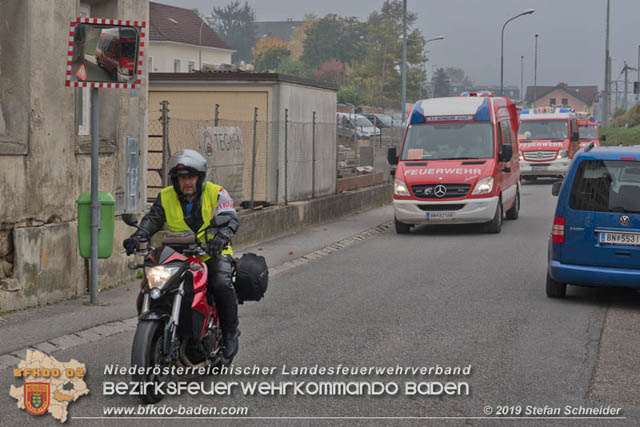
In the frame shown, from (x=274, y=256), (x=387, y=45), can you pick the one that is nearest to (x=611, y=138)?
(x=387, y=45)

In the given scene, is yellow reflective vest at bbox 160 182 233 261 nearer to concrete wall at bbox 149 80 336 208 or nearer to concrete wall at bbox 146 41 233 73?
concrete wall at bbox 149 80 336 208

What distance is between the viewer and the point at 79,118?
12148mm

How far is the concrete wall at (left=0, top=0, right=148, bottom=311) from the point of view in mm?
10578

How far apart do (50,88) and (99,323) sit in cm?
284

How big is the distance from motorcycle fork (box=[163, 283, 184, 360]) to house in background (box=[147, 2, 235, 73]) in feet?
213

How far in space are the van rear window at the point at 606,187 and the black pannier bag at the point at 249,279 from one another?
Answer: 16.1ft

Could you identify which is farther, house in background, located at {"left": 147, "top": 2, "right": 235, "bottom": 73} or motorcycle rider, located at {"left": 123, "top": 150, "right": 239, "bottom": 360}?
house in background, located at {"left": 147, "top": 2, "right": 235, "bottom": 73}

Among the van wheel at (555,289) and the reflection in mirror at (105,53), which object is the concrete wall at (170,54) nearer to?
the reflection in mirror at (105,53)

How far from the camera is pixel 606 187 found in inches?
438

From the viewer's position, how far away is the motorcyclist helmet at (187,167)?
7.02 m

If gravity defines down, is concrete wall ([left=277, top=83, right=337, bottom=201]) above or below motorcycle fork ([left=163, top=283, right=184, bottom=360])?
above

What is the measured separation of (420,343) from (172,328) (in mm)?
2943

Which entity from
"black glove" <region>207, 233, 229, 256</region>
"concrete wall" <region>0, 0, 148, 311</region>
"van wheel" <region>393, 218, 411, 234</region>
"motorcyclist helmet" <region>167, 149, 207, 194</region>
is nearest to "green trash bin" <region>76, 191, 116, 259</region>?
"concrete wall" <region>0, 0, 148, 311</region>

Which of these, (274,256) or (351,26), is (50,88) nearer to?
(274,256)
